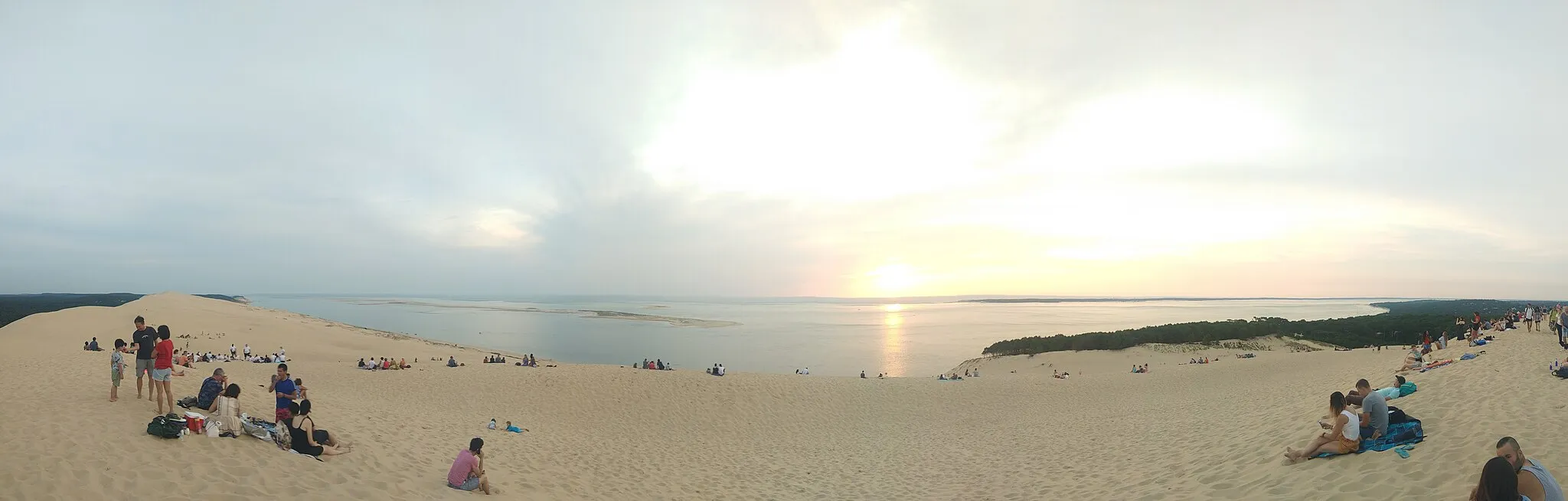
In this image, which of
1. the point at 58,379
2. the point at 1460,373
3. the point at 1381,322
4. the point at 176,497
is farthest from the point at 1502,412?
the point at 1381,322

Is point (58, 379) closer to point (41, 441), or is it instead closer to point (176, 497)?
point (41, 441)

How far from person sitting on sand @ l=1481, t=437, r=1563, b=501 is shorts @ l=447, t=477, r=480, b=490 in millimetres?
11108

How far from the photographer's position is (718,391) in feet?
61.5

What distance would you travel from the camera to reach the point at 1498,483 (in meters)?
4.79

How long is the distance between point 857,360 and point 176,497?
112 ft

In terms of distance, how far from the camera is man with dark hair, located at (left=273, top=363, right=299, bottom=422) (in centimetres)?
835

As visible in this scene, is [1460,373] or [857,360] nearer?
[1460,373]

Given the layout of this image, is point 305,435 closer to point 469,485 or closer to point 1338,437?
point 469,485

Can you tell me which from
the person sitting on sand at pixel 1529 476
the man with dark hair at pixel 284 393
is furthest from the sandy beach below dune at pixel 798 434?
the person sitting on sand at pixel 1529 476

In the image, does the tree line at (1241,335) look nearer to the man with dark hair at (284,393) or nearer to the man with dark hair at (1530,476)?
the man with dark hair at (1530,476)

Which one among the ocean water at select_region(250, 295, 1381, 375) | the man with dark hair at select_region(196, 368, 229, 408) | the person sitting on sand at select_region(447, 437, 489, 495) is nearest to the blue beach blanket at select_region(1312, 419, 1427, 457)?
the person sitting on sand at select_region(447, 437, 489, 495)

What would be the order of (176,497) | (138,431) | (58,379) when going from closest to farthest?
(176,497) < (138,431) < (58,379)

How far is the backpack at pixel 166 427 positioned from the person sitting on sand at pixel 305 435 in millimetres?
1095

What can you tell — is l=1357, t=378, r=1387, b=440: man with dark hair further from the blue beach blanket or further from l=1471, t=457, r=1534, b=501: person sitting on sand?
l=1471, t=457, r=1534, b=501: person sitting on sand
